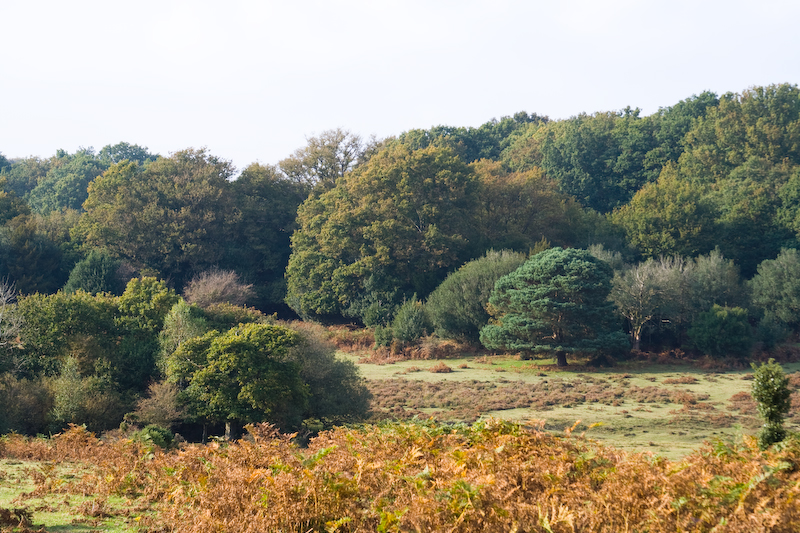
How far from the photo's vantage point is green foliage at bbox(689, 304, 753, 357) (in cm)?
3491

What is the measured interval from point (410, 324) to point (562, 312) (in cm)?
984

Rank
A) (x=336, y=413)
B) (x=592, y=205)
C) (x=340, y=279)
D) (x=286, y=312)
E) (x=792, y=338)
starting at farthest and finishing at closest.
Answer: (x=592, y=205) < (x=286, y=312) < (x=340, y=279) < (x=792, y=338) < (x=336, y=413)

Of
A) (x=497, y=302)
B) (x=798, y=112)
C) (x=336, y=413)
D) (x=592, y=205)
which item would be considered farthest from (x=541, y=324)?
(x=798, y=112)

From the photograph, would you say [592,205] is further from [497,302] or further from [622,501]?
[622,501]

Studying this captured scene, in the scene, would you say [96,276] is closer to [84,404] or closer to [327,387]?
[84,404]

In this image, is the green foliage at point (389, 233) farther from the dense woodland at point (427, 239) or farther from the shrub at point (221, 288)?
the shrub at point (221, 288)

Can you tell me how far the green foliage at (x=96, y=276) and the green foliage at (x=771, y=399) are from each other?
4008 cm

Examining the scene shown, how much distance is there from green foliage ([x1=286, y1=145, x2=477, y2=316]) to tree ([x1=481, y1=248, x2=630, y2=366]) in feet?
34.6

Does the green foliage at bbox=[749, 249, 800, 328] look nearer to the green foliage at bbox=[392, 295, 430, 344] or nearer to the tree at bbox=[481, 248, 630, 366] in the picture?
the tree at bbox=[481, 248, 630, 366]

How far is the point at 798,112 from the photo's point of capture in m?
56.8

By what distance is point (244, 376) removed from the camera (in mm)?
18312

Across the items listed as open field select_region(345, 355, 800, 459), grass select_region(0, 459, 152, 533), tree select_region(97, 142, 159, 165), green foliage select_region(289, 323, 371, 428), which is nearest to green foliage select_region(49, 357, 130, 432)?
green foliage select_region(289, 323, 371, 428)

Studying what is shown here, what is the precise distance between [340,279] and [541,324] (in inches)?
655

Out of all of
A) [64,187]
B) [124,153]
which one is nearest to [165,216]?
[64,187]
